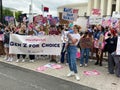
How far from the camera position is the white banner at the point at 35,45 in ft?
43.2

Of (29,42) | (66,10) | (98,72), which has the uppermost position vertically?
(66,10)

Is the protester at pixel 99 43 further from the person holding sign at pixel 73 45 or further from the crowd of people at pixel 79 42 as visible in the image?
the person holding sign at pixel 73 45

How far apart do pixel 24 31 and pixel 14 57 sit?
1.41 metres

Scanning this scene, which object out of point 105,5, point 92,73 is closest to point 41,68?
point 92,73

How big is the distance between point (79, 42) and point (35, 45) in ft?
6.89

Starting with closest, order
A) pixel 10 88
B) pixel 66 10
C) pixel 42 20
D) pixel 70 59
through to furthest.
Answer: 1. pixel 10 88
2. pixel 70 59
3. pixel 66 10
4. pixel 42 20

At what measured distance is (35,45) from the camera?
13.2 meters

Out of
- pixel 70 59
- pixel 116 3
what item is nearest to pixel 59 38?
pixel 70 59

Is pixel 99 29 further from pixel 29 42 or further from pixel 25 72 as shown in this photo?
pixel 25 72

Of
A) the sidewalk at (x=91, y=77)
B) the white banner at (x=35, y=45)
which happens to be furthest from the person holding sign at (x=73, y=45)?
the white banner at (x=35, y=45)

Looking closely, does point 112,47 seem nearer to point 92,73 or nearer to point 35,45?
point 92,73

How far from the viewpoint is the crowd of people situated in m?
9.73

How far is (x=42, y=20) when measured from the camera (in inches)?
737

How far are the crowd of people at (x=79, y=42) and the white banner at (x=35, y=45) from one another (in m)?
0.23
